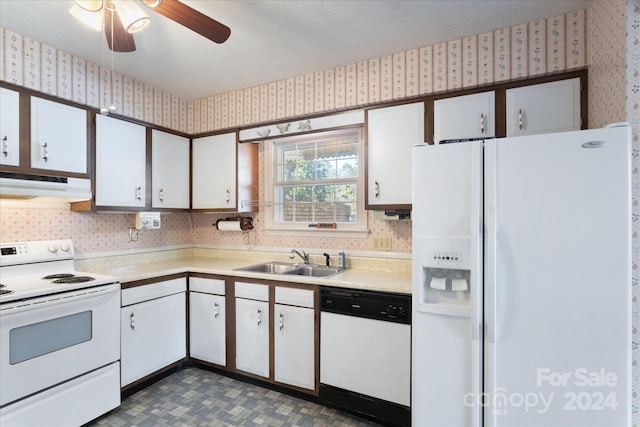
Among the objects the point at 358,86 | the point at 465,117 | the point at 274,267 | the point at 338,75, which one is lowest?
the point at 274,267

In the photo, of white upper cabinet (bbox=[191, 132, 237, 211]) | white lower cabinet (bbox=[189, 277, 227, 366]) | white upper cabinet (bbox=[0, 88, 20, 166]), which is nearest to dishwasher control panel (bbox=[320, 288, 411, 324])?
white lower cabinet (bbox=[189, 277, 227, 366])

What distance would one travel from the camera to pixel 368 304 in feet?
6.90

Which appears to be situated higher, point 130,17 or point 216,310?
point 130,17

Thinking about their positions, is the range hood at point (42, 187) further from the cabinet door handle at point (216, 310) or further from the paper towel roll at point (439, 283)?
the paper towel roll at point (439, 283)

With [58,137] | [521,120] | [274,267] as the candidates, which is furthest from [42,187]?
[521,120]

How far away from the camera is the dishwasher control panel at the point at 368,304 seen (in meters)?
2.00

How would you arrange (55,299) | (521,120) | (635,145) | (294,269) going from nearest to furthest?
(635,145) → (55,299) → (521,120) → (294,269)

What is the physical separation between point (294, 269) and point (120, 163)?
5.62ft

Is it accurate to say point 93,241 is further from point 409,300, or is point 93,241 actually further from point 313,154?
point 409,300

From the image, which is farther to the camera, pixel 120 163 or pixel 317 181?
pixel 317 181

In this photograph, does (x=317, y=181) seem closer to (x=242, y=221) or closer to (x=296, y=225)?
(x=296, y=225)

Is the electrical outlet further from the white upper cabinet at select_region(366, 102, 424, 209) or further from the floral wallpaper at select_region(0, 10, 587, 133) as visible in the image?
the floral wallpaper at select_region(0, 10, 587, 133)

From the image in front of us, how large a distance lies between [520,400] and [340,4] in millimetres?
2236

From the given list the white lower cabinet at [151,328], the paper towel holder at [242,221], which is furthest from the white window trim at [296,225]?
the white lower cabinet at [151,328]
